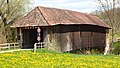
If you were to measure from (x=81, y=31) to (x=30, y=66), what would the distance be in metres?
22.0

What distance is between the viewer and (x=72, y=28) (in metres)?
37.0

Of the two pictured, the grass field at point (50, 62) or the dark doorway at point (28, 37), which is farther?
the dark doorway at point (28, 37)

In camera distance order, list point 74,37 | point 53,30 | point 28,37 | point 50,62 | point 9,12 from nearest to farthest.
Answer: point 50,62, point 53,30, point 28,37, point 74,37, point 9,12

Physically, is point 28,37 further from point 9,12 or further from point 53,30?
point 9,12

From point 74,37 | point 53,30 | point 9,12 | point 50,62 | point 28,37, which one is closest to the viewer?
point 50,62

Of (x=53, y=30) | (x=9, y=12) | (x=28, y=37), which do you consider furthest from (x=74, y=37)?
(x=9, y=12)

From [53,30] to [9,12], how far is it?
1154 centimetres

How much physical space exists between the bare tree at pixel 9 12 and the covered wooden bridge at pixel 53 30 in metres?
6.49

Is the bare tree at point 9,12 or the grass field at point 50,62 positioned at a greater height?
the bare tree at point 9,12

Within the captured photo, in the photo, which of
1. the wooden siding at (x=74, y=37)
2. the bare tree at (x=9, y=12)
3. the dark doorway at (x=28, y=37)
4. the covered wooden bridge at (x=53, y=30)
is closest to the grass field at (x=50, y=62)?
the covered wooden bridge at (x=53, y=30)

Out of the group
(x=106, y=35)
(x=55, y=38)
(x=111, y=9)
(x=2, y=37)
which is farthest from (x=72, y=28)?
(x=111, y=9)

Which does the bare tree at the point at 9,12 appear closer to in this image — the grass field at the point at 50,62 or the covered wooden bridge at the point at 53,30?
the covered wooden bridge at the point at 53,30

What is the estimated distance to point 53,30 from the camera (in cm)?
3325

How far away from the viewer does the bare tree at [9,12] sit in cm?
4178
